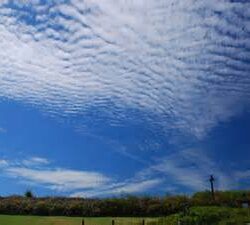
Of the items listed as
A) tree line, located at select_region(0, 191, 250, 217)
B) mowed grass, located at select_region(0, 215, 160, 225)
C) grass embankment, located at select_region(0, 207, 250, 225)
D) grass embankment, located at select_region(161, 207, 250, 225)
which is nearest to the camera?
grass embankment, located at select_region(161, 207, 250, 225)

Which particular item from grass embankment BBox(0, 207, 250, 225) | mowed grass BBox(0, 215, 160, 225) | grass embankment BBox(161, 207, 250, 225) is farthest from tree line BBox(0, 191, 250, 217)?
grass embankment BBox(161, 207, 250, 225)

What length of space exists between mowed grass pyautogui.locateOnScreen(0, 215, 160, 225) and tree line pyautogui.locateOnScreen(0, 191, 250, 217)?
3570 mm

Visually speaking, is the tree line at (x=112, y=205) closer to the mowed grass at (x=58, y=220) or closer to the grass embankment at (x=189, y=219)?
the mowed grass at (x=58, y=220)

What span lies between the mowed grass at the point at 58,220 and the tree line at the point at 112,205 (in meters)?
3.57

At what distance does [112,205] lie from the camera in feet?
196

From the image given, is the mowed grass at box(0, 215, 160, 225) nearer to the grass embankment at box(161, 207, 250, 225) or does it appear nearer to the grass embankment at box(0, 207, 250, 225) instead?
the grass embankment at box(0, 207, 250, 225)

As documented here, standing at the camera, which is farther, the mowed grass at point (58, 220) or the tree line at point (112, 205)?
the tree line at point (112, 205)

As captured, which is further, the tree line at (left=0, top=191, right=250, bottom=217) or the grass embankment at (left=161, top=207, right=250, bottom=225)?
the tree line at (left=0, top=191, right=250, bottom=217)

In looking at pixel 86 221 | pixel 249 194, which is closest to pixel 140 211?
pixel 86 221

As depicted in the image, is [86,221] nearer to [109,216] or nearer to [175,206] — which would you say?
[109,216]

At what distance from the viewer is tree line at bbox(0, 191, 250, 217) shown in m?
58.7

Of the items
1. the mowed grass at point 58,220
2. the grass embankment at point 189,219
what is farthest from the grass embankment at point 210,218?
the mowed grass at point 58,220

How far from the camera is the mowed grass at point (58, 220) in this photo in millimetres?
50756

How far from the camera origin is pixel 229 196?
207 feet
